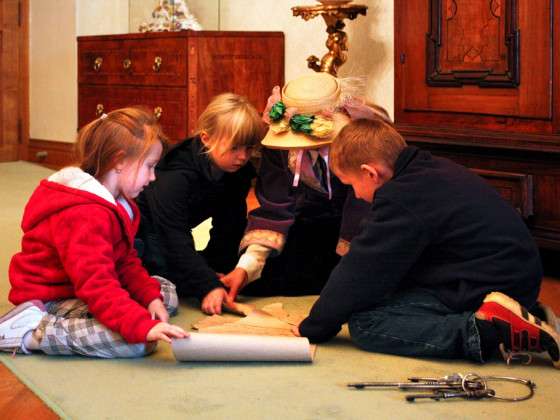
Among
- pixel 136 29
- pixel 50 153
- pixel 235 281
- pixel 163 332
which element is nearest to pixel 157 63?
pixel 136 29

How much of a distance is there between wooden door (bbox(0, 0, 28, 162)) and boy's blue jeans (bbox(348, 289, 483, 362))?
16.0ft

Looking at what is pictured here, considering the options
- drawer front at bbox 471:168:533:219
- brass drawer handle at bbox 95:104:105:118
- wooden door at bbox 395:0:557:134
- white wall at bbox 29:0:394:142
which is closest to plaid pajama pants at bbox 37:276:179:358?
drawer front at bbox 471:168:533:219

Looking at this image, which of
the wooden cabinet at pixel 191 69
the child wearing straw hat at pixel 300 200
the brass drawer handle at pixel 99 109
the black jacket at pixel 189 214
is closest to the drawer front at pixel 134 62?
the wooden cabinet at pixel 191 69

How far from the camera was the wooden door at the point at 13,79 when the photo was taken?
6.45 meters

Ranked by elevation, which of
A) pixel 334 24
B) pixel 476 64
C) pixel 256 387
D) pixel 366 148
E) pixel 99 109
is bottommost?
pixel 256 387

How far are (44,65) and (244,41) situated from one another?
2.09 m

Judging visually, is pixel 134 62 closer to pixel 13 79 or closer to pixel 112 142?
pixel 13 79

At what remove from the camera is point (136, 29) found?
5.86 metres

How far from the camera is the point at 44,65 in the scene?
641 centimetres

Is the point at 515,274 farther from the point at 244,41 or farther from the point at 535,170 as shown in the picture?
the point at 244,41

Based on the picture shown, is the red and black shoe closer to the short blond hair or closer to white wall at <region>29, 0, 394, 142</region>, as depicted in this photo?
the short blond hair

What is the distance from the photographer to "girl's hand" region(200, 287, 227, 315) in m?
2.45

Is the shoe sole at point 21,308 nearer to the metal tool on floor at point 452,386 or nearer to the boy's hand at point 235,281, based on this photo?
the boy's hand at point 235,281

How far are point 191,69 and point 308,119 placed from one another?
2.33 meters
